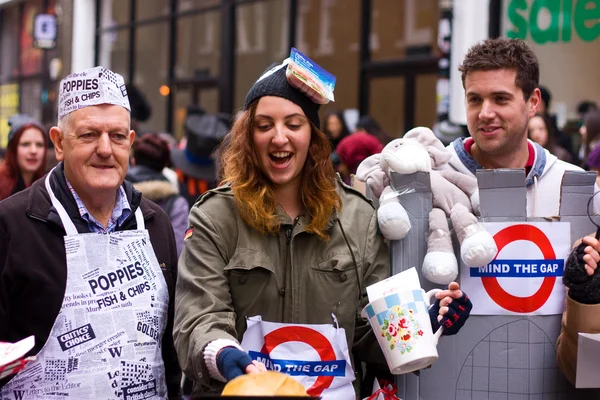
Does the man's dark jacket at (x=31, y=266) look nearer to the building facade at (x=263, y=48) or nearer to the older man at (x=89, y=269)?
the older man at (x=89, y=269)

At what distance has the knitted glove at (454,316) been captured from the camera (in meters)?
3.06

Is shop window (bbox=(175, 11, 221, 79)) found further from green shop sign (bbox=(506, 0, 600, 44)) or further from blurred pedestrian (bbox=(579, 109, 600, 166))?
blurred pedestrian (bbox=(579, 109, 600, 166))

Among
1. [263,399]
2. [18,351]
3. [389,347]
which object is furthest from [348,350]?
[18,351]

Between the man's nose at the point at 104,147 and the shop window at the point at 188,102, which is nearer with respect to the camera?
the man's nose at the point at 104,147

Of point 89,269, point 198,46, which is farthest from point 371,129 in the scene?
point 198,46

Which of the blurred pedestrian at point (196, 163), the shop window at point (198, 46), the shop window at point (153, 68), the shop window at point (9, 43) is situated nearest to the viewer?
the blurred pedestrian at point (196, 163)

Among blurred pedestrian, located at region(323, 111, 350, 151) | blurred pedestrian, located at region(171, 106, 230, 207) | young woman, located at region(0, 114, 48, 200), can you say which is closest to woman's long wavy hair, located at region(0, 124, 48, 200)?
young woman, located at region(0, 114, 48, 200)

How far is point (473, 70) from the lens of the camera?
368 centimetres

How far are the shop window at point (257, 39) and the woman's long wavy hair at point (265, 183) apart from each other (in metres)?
11.1

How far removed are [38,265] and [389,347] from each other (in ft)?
4.01

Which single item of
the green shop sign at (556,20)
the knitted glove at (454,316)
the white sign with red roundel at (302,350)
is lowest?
the white sign with red roundel at (302,350)

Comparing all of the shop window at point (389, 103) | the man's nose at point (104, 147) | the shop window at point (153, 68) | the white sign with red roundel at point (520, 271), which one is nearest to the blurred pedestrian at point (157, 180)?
the man's nose at point (104, 147)

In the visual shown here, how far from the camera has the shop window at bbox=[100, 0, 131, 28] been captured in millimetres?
19562

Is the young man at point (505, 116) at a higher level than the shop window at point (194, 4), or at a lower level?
lower
